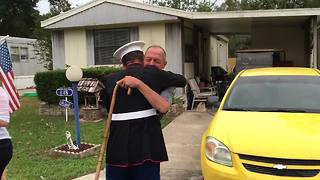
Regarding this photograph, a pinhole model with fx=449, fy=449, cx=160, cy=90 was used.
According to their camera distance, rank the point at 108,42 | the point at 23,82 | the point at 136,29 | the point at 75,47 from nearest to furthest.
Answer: the point at 136,29 < the point at 108,42 < the point at 75,47 < the point at 23,82

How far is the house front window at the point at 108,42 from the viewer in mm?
15625

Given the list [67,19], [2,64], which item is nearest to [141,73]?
[2,64]

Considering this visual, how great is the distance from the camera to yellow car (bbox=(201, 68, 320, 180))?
172 inches

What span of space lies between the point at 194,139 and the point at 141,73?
250 inches

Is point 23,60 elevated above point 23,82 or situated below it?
above

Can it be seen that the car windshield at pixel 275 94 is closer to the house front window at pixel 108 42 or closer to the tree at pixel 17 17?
the house front window at pixel 108 42

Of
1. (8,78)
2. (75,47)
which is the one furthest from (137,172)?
(75,47)

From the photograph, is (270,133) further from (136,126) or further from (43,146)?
(43,146)

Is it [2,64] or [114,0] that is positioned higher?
[114,0]

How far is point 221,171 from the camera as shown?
454 cm

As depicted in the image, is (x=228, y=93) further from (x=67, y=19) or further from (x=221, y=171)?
(x=67, y=19)

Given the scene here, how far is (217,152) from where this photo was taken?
472cm

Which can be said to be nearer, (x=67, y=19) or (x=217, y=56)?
(x=67, y=19)

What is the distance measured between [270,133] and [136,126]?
1905mm
